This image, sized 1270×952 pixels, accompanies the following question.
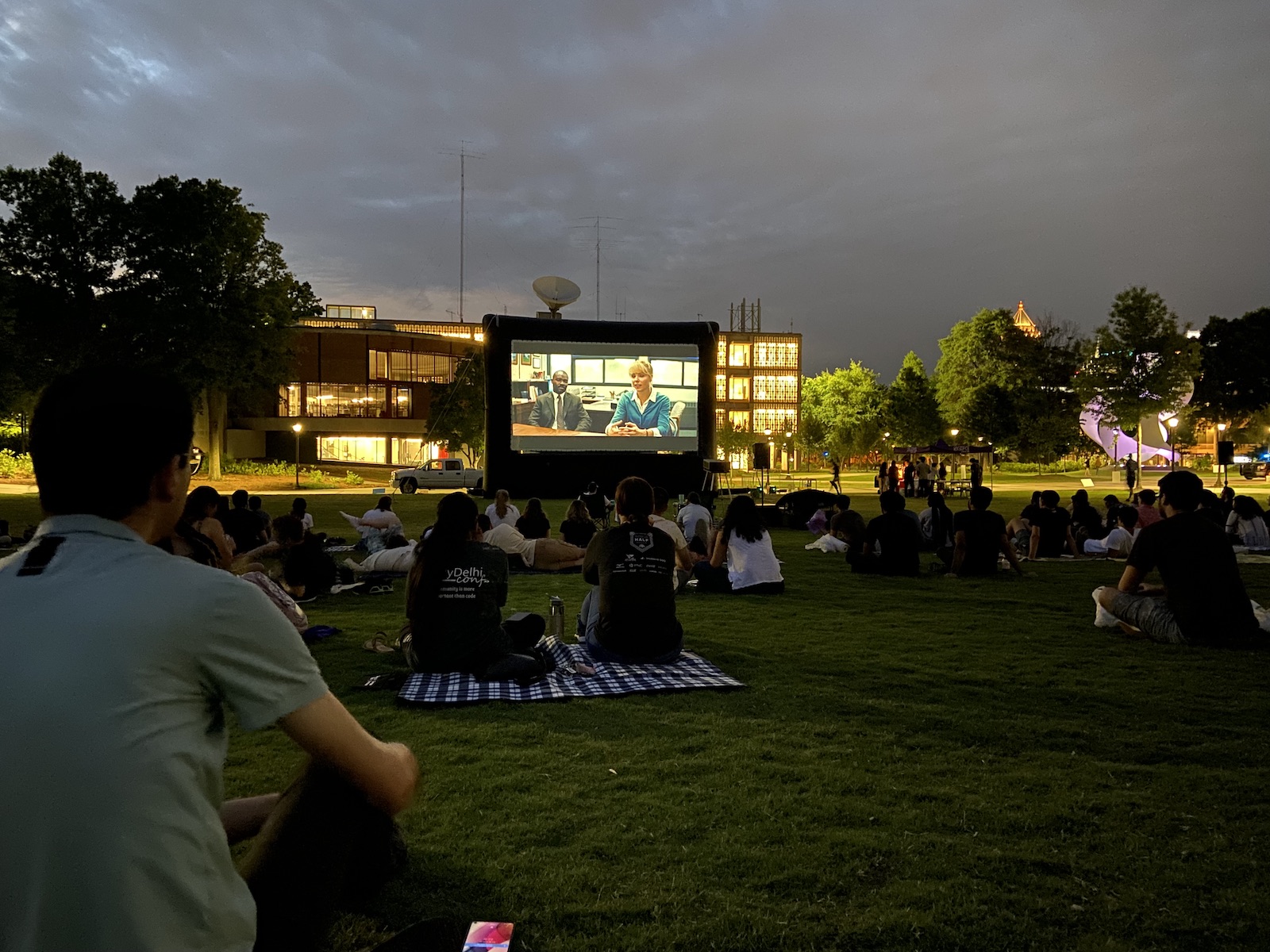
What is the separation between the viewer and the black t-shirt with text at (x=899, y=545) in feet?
38.5

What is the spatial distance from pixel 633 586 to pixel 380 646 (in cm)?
229

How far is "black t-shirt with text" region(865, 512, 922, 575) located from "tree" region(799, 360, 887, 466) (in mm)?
72497

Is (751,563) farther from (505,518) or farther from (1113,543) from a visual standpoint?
(1113,543)

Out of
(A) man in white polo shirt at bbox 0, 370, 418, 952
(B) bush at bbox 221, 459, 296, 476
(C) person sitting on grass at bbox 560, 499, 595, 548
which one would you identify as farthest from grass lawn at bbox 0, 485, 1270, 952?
(B) bush at bbox 221, 459, 296, 476

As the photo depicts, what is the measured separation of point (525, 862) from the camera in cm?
331

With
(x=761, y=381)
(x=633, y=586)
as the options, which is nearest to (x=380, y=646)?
(x=633, y=586)

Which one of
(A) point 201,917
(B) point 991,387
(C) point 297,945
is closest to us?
(A) point 201,917

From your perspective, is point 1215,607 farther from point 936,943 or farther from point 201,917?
point 201,917

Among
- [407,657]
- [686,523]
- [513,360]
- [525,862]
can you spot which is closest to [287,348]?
[513,360]

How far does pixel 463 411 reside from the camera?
2003 inches

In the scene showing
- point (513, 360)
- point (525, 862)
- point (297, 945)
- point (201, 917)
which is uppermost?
point (513, 360)

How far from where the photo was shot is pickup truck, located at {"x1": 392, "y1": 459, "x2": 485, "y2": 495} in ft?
119

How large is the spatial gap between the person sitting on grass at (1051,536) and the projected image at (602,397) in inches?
514

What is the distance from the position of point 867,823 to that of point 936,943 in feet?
2.87
